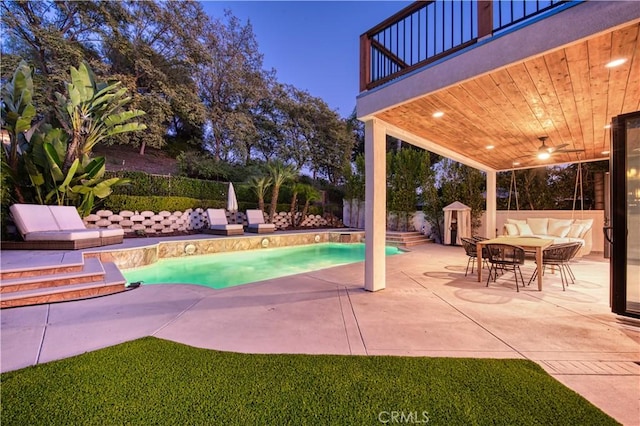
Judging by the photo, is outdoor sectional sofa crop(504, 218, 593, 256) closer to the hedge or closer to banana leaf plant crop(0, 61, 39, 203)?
the hedge

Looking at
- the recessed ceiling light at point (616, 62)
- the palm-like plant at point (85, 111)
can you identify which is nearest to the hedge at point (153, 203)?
the palm-like plant at point (85, 111)

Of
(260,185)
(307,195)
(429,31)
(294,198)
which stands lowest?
(294,198)

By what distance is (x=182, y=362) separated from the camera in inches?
94.2

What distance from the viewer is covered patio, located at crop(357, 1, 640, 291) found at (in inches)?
112

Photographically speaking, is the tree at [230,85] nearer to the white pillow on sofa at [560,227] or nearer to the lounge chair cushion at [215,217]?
the lounge chair cushion at [215,217]

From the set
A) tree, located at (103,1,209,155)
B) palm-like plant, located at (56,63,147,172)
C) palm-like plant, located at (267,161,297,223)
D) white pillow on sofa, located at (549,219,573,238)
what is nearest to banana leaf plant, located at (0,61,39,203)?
palm-like plant, located at (56,63,147,172)

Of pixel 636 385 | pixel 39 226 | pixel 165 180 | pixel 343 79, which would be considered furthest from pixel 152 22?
pixel 343 79

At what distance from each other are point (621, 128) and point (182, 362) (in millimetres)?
5378

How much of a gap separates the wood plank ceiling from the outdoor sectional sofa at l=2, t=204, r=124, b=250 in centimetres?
721

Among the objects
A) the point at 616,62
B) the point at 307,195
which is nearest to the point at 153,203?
the point at 307,195

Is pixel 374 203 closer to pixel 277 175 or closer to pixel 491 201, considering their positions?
pixel 491 201

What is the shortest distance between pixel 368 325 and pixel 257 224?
10.0 meters

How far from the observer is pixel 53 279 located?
4320 millimetres

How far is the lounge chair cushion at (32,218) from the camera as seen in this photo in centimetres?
644
